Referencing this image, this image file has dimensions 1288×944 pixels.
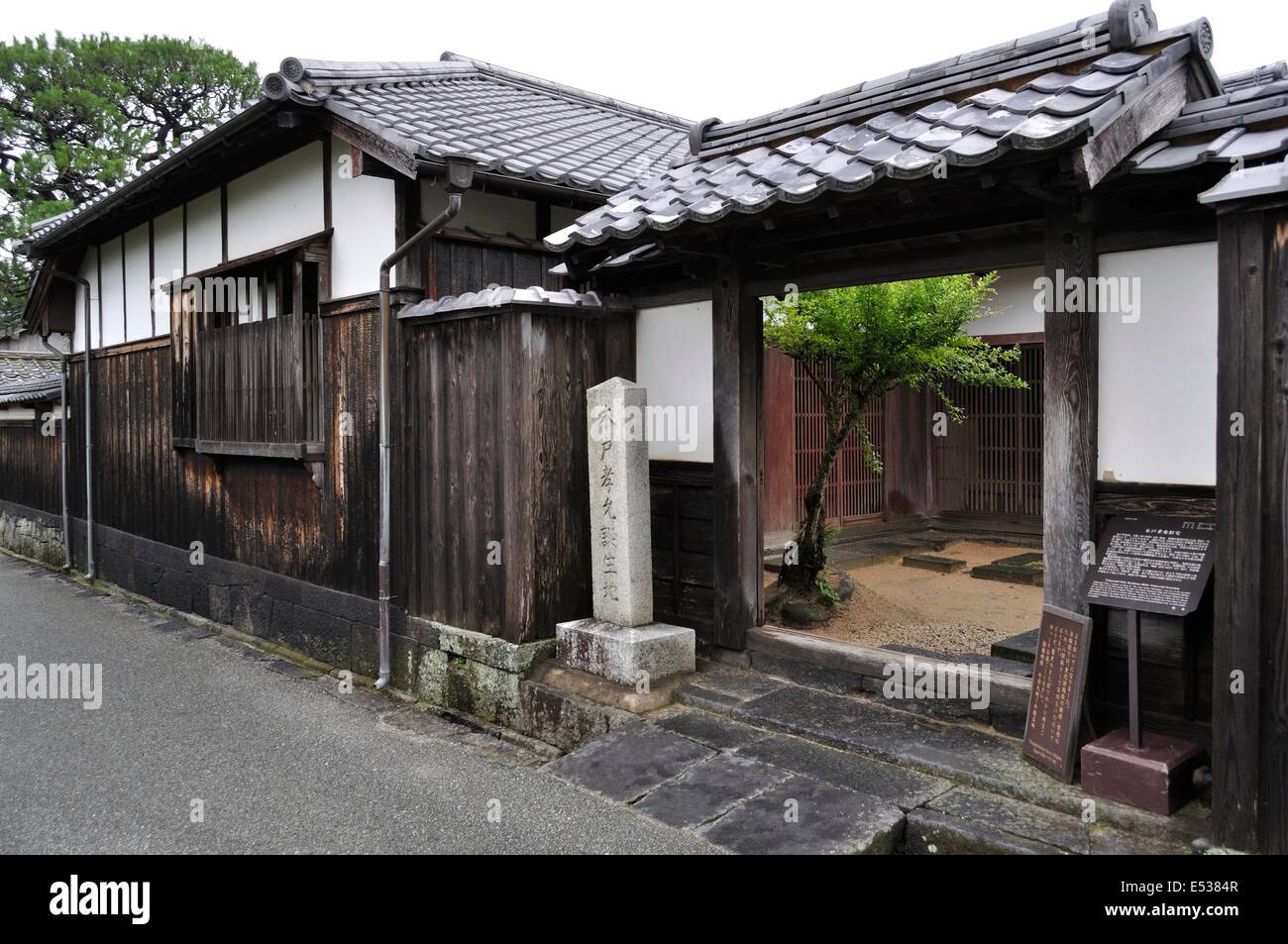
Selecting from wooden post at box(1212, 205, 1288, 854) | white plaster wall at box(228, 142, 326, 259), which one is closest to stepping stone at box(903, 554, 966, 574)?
wooden post at box(1212, 205, 1288, 854)

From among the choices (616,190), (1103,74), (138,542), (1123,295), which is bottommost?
(138,542)

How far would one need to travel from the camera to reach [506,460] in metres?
7.25

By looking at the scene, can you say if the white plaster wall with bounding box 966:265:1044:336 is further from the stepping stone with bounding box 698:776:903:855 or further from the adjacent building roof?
the stepping stone with bounding box 698:776:903:855

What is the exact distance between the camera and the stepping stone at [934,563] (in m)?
12.7

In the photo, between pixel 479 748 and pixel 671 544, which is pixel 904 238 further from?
pixel 479 748

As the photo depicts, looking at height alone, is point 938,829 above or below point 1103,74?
below

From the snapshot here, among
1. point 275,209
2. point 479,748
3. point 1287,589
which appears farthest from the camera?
point 275,209

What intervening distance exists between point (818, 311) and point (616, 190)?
7.71 feet

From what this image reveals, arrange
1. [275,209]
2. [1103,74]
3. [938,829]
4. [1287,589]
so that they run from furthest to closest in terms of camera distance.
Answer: [275,209], [1103,74], [938,829], [1287,589]

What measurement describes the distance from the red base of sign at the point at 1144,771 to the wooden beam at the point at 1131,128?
9.44 ft

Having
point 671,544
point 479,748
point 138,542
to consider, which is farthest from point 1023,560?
point 138,542

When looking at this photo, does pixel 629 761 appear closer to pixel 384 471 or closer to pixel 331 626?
pixel 384 471

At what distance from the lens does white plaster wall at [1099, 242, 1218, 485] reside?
15.5 feet

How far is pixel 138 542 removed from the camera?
13.7 meters
